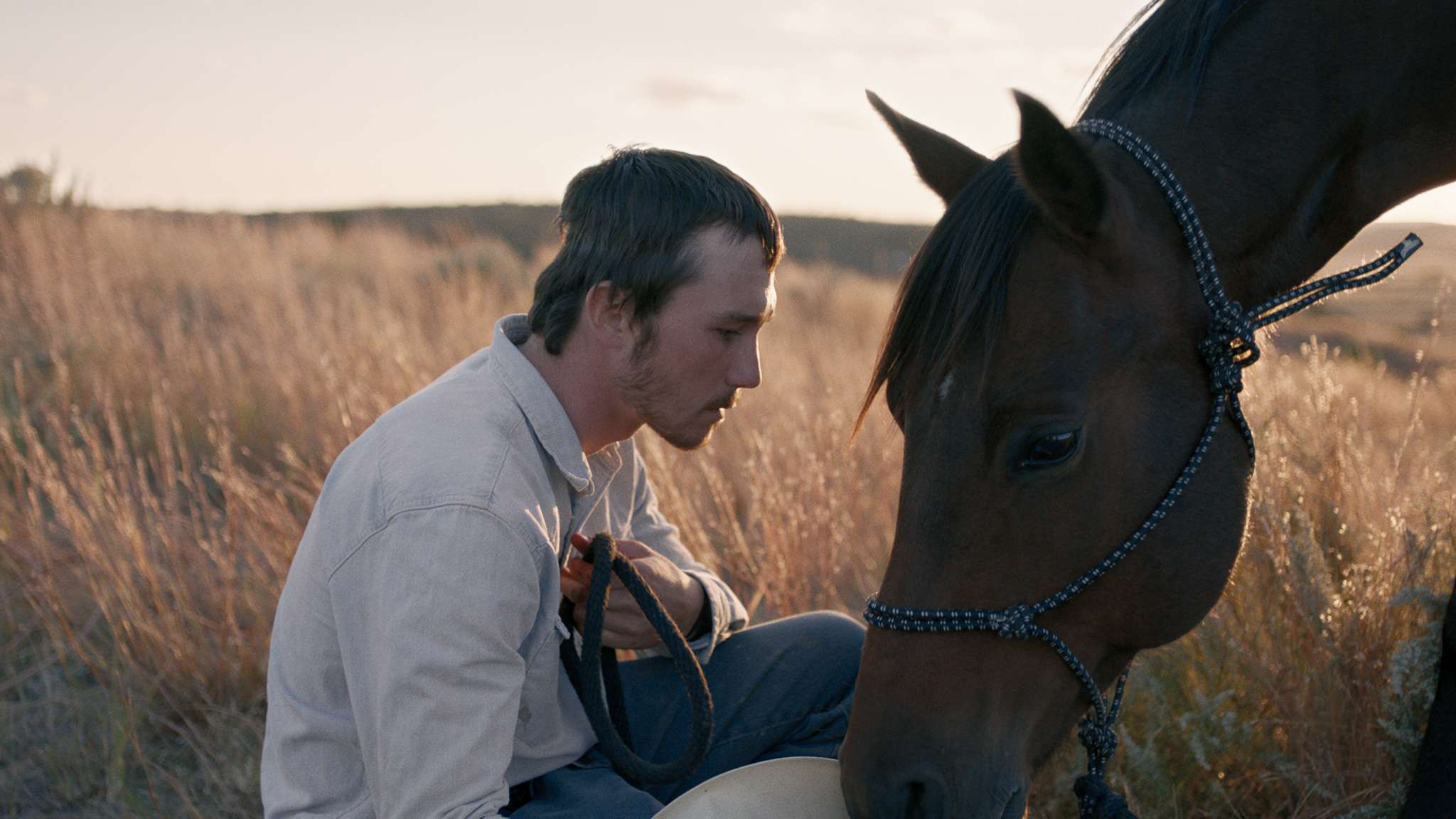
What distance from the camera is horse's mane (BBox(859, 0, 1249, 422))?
1.52m

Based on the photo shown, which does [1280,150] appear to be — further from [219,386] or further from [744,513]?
[219,386]

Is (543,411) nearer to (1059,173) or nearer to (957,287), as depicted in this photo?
(957,287)

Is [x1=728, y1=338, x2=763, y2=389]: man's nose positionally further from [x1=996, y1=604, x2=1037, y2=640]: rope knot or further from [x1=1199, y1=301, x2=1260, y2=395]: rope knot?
[x1=1199, y1=301, x2=1260, y2=395]: rope knot

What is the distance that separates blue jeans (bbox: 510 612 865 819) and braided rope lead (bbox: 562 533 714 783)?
442 mm

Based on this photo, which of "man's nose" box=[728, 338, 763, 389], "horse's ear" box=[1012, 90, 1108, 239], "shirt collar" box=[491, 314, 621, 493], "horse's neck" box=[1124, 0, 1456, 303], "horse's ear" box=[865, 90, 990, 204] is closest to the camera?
"horse's ear" box=[1012, 90, 1108, 239]

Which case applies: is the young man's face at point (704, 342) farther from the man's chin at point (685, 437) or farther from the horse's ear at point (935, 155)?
the horse's ear at point (935, 155)

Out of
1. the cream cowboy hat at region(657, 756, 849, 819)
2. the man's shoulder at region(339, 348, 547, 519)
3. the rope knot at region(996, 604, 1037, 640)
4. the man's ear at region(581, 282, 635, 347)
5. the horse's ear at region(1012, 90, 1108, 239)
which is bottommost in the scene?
the cream cowboy hat at region(657, 756, 849, 819)

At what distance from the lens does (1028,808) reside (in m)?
2.52

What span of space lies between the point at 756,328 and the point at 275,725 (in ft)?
4.00

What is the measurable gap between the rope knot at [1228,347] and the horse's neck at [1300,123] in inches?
3.3

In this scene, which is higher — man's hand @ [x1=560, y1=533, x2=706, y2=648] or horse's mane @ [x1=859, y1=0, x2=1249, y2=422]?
horse's mane @ [x1=859, y1=0, x2=1249, y2=422]

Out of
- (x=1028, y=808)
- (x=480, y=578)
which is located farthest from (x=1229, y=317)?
(x=1028, y=808)

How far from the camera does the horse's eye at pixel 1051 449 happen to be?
1.49 meters

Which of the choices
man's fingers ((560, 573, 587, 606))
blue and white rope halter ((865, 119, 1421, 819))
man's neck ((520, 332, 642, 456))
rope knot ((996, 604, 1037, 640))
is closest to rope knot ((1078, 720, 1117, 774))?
blue and white rope halter ((865, 119, 1421, 819))
